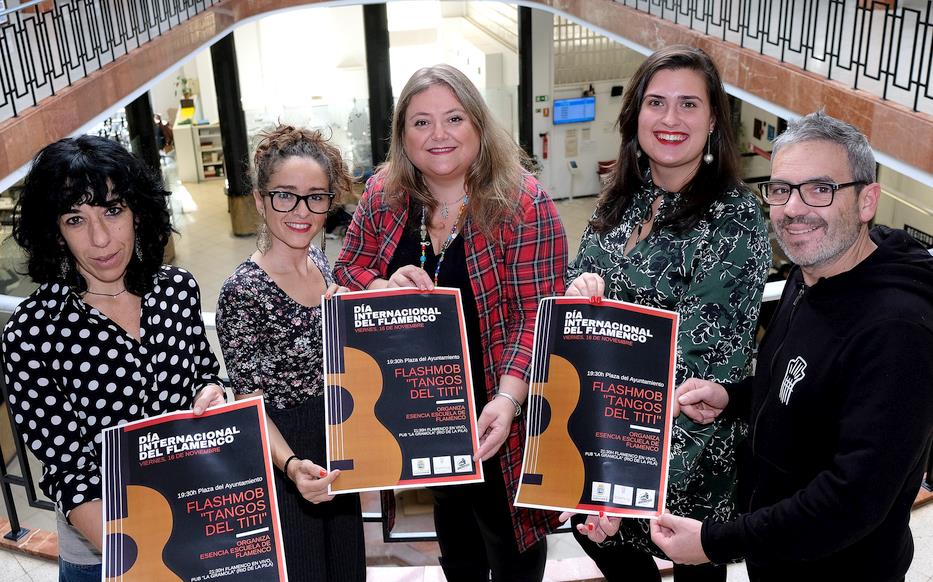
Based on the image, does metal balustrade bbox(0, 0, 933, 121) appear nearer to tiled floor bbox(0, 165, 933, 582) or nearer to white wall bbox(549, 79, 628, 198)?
tiled floor bbox(0, 165, 933, 582)

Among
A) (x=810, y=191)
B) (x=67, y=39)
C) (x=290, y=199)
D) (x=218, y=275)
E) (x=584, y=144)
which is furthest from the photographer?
(x=584, y=144)

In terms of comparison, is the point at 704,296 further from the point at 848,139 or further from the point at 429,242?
the point at 429,242

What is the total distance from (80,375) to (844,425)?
174cm

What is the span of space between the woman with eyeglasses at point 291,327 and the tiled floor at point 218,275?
92 centimetres

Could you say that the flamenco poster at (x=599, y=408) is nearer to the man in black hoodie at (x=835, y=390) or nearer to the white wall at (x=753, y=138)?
the man in black hoodie at (x=835, y=390)

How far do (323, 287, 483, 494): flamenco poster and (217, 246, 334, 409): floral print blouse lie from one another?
0.58 feet

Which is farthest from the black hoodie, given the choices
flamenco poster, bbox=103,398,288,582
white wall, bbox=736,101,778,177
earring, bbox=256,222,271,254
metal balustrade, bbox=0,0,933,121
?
Result: white wall, bbox=736,101,778,177

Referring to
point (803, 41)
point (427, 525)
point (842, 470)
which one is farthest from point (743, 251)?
point (803, 41)

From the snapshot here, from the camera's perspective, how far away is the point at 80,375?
82.3 inches

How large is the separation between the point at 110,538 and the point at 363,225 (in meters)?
1.08

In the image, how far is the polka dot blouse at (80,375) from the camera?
204cm

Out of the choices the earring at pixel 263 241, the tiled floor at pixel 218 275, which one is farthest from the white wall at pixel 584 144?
the earring at pixel 263 241

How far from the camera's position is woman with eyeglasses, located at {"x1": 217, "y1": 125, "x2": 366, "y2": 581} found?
2.33 m

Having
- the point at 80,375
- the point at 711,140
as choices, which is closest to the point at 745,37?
the point at 711,140
